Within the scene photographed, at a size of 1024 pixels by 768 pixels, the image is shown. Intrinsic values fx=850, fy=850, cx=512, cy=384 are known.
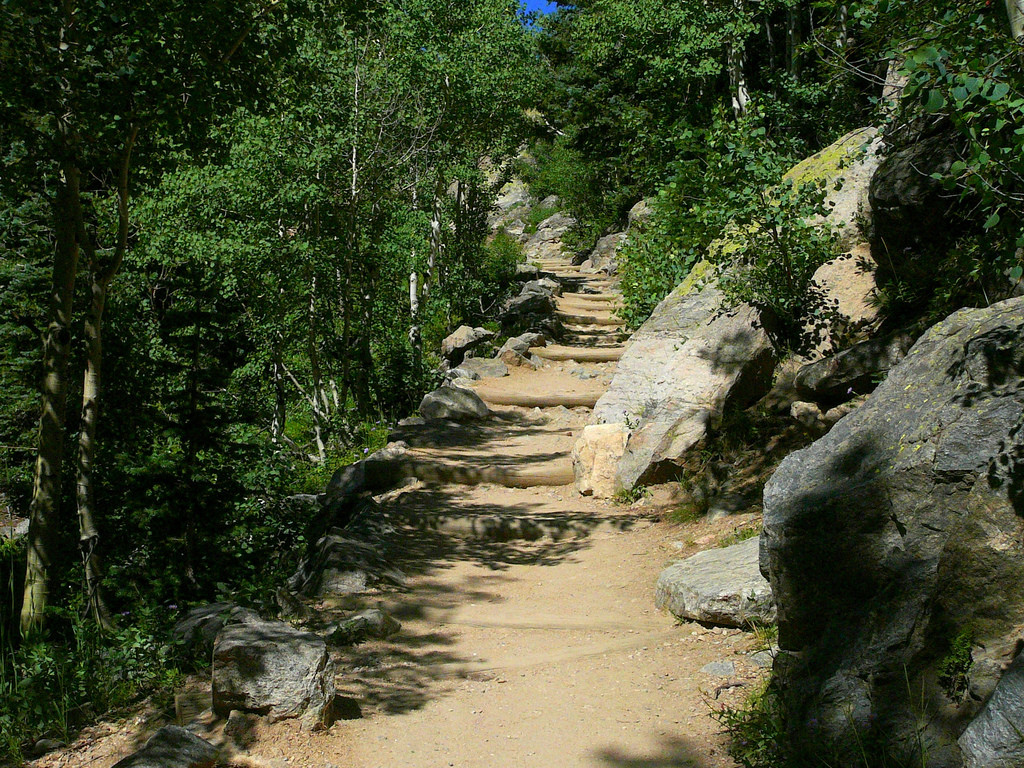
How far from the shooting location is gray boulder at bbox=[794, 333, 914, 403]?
6.13 metres

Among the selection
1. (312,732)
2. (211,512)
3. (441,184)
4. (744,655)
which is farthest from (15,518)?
(441,184)

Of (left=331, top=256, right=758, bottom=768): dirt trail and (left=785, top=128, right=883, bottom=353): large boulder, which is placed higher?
(left=785, top=128, right=883, bottom=353): large boulder

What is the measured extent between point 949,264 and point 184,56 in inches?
212

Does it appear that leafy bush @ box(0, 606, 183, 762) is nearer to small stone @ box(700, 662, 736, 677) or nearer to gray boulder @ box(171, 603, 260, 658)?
gray boulder @ box(171, 603, 260, 658)

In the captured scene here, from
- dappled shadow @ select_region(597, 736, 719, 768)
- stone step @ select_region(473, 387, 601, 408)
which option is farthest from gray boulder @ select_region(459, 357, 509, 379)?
dappled shadow @ select_region(597, 736, 719, 768)

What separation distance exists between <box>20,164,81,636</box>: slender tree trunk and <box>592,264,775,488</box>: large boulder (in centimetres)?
491

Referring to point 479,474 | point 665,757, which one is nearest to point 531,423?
point 479,474

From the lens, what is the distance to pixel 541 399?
1344 cm

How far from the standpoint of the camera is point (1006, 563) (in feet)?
8.19

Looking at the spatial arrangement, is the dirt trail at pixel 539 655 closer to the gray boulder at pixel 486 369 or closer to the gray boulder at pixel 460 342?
the gray boulder at pixel 486 369

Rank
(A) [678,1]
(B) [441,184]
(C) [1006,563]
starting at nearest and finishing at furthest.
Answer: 1. (C) [1006,563]
2. (A) [678,1]
3. (B) [441,184]

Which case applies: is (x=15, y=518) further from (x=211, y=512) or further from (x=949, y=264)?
(x=949, y=264)

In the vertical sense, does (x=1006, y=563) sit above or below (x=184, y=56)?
below

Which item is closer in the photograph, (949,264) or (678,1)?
(949,264)
